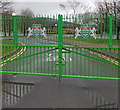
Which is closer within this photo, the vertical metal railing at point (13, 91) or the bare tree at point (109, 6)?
the vertical metal railing at point (13, 91)

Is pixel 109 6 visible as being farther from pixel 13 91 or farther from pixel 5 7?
pixel 13 91

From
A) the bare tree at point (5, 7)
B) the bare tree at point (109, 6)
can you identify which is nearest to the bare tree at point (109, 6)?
the bare tree at point (109, 6)

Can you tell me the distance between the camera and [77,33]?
7.28 meters

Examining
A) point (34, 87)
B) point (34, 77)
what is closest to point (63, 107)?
point (34, 87)

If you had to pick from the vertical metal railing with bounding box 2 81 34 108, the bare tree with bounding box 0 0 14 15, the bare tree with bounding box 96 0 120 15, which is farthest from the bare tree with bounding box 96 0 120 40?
the vertical metal railing with bounding box 2 81 34 108

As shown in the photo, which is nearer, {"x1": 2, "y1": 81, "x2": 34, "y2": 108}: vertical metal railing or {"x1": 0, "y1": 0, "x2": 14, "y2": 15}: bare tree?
{"x1": 2, "y1": 81, "x2": 34, "y2": 108}: vertical metal railing

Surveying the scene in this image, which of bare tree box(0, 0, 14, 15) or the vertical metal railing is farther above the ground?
bare tree box(0, 0, 14, 15)

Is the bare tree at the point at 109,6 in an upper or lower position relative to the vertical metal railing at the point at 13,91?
upper

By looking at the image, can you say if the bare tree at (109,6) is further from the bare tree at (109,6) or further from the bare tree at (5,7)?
the bare tree at (5,7)

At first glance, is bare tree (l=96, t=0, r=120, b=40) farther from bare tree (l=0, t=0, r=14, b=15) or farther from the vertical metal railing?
the vertical metal railing

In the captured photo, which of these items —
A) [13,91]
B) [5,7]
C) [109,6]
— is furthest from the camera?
[109,6]

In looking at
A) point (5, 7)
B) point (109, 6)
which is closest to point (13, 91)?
point (5, 7)

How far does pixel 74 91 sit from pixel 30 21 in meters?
3.37

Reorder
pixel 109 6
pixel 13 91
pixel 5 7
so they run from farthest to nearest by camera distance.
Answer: pixel 109 6 → pixel 5 7 → pixel 13 91
